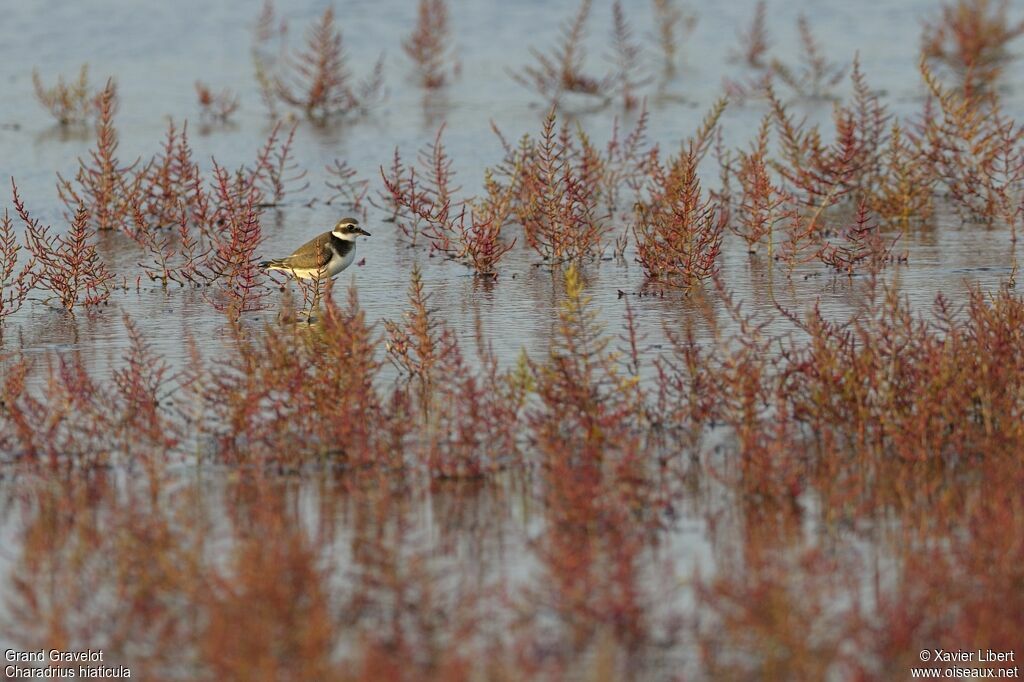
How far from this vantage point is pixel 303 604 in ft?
17.1

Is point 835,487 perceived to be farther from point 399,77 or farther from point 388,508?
point 399,77

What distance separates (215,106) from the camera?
18.0m

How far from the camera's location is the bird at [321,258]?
420 inches

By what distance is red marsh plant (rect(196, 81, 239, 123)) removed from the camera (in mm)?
17359

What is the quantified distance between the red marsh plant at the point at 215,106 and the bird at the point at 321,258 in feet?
21.6

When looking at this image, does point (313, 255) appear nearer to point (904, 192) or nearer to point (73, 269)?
point (73, 269)

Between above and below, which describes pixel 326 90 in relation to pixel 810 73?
below

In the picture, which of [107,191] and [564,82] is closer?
[107,191]

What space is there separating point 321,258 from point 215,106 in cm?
781

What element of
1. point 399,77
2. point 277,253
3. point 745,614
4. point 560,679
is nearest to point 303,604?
point 560,679

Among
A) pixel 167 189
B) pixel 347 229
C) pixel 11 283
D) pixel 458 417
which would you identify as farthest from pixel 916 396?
pixel 167 189

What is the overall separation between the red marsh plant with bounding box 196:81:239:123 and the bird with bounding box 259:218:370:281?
6.57 meters

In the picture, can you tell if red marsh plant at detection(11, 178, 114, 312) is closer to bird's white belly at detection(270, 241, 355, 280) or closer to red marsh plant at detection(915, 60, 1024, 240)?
bird's white belly at detection(270, 241, 355, 280)

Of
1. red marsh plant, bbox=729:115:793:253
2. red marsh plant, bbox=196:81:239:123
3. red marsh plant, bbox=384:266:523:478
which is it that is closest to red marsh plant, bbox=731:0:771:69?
red marsh plant, bbox=196:81:239:123
